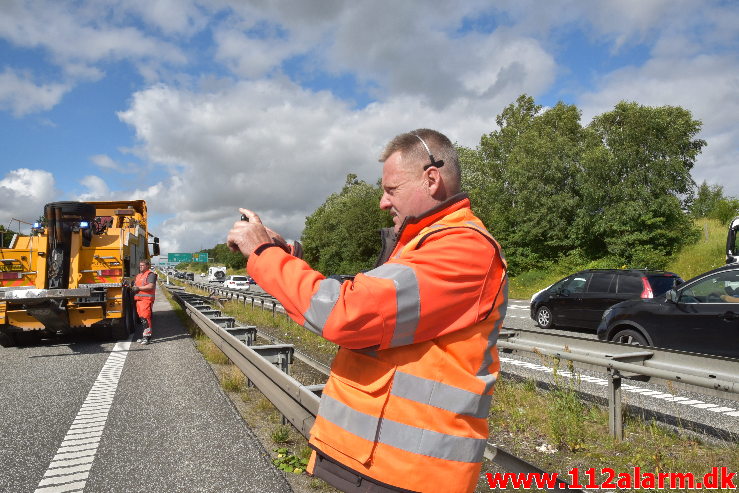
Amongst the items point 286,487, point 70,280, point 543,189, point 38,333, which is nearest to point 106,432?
point 286,487

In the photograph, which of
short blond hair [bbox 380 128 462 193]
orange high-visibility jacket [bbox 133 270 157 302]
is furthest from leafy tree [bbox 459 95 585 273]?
short blond hair [bbox 380 128 462 193]

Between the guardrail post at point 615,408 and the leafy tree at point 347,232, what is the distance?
144 ft

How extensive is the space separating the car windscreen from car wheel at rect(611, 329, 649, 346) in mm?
3745

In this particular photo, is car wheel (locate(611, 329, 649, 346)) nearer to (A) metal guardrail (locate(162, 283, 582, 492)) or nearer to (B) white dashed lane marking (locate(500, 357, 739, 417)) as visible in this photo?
(B) white dashed lane marking (locate(500, 357, 739, 417))

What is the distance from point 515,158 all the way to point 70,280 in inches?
1313

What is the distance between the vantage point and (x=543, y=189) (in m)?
34.7

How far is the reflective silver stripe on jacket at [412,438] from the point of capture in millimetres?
1488

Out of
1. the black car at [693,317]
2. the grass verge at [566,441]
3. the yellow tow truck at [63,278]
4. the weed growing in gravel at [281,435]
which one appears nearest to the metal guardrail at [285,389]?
the weed growing in gravel at [281,435]

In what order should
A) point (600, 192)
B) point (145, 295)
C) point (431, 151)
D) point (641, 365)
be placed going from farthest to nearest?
point (600, 192)
point (145, 295)
point (641, 365)
point (431, 151)

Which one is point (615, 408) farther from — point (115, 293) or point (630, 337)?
point (115, 293)

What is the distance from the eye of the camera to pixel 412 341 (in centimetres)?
144

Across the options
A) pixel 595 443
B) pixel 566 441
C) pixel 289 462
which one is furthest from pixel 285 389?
pixel 595 443

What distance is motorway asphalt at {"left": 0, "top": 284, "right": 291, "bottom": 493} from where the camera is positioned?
399 centimetres

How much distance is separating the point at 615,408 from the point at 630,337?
154 inches
